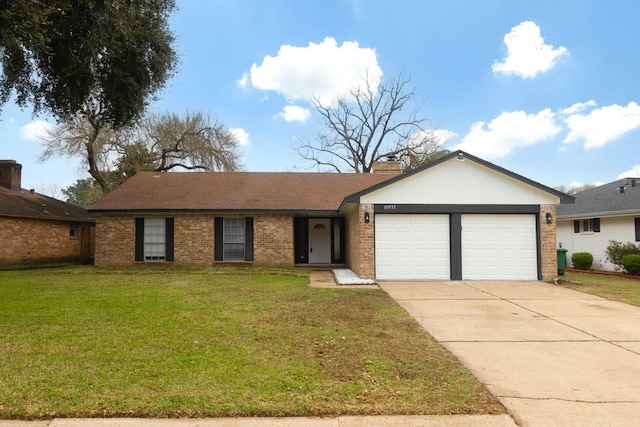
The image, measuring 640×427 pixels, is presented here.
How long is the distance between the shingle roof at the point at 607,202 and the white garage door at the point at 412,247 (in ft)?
28.5

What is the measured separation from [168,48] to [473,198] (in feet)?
34.9

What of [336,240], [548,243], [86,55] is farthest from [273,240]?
[548,243]

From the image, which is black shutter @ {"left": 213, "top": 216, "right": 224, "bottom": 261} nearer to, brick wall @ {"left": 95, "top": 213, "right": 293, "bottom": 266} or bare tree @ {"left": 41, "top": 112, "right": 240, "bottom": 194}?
brick wall @ {"left": 95, "top": 213, "right": 293, "bottom": 266}

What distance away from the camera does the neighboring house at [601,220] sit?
16.2 meters

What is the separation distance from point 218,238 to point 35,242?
27.7ft

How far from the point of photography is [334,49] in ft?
76.1

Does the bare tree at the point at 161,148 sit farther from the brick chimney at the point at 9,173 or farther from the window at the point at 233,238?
the window at the point at 233,238

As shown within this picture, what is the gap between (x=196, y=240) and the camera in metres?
16.1

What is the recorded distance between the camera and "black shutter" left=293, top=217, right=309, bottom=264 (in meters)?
17.5

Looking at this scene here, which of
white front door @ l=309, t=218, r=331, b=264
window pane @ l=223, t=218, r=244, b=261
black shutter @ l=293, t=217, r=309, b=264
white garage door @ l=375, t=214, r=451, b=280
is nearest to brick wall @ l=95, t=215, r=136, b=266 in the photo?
window pane @ l=223, t=218, r=244, b=261

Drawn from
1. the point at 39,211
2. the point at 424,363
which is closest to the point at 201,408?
the point at 424,363

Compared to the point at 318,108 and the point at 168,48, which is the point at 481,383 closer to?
the point at 168,48

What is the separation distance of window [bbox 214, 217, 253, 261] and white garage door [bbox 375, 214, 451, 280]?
589 cm

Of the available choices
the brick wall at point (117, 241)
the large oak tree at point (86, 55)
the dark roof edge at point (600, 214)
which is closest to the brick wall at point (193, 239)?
the brick wall at point (117, 241)
